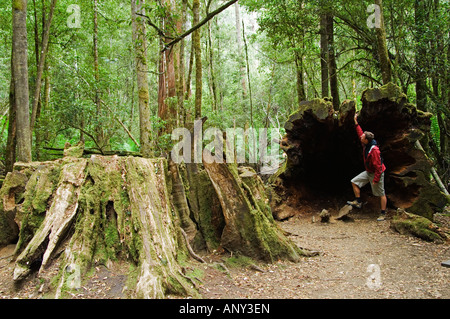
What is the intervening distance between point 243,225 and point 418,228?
363cm

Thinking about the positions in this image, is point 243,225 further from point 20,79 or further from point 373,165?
point 20,79

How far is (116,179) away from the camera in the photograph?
3936 mm

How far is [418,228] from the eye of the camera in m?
5.84

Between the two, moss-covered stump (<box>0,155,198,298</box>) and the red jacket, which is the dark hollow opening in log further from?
moss-covered stump (<box>0,155,198,298</box>)

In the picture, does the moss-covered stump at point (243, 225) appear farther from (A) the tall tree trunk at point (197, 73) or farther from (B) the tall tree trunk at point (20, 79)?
(B) the tall tree trunk at point (20, 79)

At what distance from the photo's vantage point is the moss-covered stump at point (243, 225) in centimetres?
433

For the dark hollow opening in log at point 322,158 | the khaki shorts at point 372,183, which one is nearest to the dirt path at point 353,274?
the khaki shorts at point 372,183

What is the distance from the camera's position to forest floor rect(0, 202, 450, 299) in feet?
10.1

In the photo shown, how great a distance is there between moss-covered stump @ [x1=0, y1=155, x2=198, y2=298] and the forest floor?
0.56 feet
